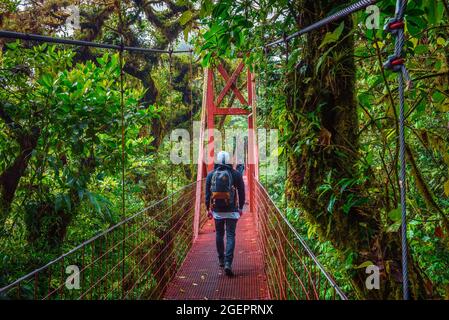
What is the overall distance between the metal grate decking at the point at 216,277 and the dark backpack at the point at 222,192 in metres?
0.51

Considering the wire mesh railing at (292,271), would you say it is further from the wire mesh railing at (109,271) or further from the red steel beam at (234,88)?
the red steel beam at (234,88)

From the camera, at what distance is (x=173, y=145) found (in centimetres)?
662

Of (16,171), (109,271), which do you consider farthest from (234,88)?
(109,271)

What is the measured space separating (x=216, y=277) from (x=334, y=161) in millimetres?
1604

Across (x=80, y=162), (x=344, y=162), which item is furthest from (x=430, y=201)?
(x=80, y=162)

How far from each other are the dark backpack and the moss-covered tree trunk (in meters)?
1.16

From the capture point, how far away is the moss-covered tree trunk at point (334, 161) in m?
1.44

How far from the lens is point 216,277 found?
2.85m

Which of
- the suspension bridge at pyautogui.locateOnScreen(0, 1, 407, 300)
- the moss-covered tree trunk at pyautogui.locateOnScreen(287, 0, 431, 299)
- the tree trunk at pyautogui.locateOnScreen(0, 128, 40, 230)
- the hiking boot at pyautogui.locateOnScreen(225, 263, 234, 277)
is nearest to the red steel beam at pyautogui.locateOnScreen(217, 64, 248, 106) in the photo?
the suspension bridge at pyautogui.locateOnScreen(0, 1, 407, 300)

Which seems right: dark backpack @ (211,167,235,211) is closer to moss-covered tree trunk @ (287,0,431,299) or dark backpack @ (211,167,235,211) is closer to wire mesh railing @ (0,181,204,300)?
wire mesh railing @ (0,181,204,300)

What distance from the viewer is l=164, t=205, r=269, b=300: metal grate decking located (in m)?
2.51

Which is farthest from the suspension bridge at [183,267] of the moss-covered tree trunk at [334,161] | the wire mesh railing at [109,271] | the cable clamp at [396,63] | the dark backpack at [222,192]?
the cable clamp at [396,63]

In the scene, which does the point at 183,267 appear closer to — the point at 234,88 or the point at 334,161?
the point at 334,161
